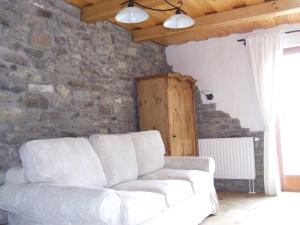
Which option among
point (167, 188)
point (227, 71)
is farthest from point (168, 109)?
point (167, 188)

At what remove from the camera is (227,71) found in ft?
16.3

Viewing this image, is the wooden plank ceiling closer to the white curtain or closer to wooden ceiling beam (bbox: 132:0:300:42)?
wooden ceiling beam (bbox: 132:0:300:42)

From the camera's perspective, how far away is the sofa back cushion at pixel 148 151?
3.57m

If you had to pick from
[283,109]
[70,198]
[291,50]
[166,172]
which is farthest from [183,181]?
[291,50]

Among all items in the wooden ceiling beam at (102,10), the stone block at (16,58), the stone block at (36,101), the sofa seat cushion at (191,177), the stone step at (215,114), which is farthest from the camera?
the stone step at (215,114)

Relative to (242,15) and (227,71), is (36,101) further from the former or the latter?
(227,71)

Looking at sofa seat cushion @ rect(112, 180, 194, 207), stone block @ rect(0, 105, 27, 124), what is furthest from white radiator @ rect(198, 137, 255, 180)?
stone block @ rect(0, 105, 27, 124)

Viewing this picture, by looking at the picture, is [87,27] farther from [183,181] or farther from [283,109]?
[283,109]

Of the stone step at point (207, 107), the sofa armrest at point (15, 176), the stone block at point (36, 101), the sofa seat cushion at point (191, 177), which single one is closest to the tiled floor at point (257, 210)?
the sofa seat cushion at point (191, 177)

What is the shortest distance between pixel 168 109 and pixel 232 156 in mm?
1260

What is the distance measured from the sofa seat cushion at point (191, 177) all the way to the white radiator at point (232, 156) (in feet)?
4.05

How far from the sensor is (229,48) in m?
4.95

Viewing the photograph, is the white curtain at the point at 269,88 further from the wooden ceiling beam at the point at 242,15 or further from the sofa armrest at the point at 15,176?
the sofa armrest at the point at 15,176

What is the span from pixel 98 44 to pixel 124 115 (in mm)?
970
